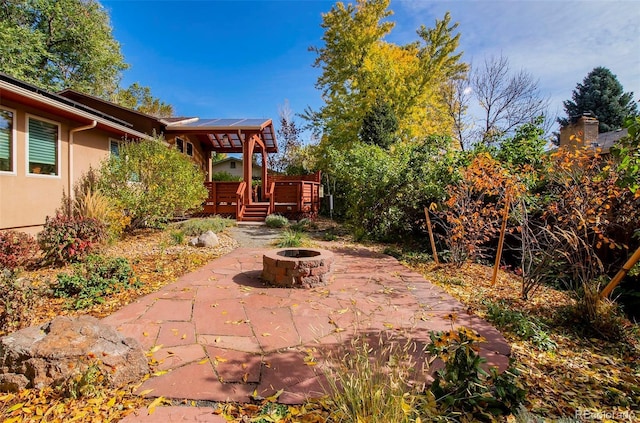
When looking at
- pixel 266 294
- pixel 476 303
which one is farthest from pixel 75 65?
pixel 476 303

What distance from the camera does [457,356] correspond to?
181cm

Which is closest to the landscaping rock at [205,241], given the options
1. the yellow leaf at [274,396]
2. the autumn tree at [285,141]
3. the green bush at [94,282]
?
the green bush at [94,282]

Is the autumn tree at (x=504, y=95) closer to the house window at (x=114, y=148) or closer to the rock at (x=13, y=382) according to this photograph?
the house window at (x=114, y=148)

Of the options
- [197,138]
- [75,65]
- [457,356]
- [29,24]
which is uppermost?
[29,24]

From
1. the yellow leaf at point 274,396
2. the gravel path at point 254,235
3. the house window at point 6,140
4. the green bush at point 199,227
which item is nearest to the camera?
the yellow leaf at point 274,396

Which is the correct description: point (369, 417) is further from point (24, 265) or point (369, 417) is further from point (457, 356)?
point (24, 265)

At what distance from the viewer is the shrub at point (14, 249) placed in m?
4.14

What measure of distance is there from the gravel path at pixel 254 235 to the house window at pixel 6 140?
4635mm

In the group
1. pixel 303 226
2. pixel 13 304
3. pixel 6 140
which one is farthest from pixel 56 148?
pixel 303 226

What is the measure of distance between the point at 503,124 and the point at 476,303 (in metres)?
15.0

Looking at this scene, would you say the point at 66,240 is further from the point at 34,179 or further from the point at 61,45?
the point at 61,45

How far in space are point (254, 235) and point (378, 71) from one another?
36.5 feet

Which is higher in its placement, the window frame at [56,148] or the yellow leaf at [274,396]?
the window frame at [56,148]

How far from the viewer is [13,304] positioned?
282 cm
